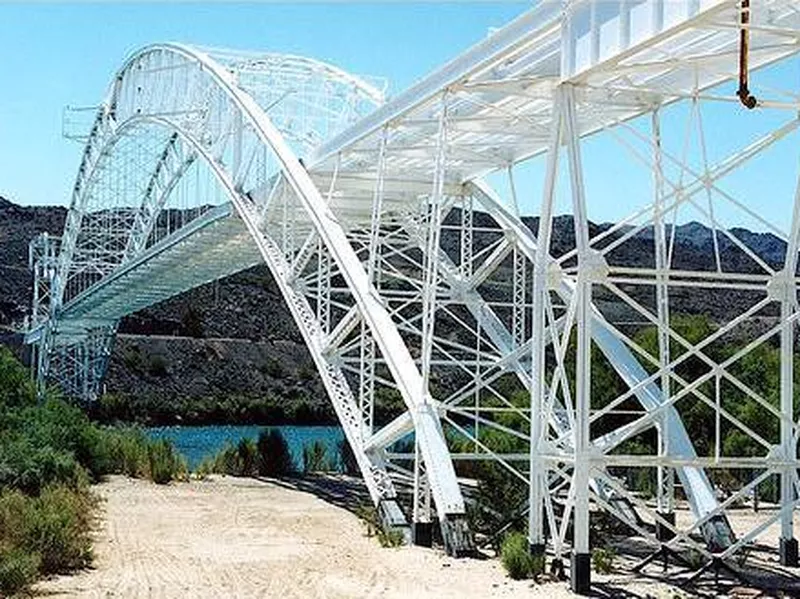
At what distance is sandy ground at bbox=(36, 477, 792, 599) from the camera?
17.0m

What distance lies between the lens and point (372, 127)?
25.7 meters

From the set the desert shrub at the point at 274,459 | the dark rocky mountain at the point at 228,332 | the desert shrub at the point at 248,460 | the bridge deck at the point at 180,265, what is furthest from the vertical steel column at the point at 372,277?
the dark rocky mountain at the point at 228,332

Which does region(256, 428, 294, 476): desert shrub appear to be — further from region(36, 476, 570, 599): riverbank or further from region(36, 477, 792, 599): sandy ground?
region(36, 477, 792, 599): sandy ground

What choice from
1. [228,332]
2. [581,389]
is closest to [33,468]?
[581,389]

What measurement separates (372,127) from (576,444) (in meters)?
10.5

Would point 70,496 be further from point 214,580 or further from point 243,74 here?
point 243,74

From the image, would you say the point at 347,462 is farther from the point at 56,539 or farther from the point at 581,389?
the point at 581,389

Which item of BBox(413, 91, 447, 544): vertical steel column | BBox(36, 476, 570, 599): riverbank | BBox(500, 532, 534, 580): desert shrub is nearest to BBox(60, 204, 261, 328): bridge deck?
BBox(36, 476, 570, 599): riverbank

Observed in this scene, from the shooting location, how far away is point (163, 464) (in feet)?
118

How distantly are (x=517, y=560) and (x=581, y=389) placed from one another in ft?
9.20

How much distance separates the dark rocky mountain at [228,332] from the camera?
9525 cm

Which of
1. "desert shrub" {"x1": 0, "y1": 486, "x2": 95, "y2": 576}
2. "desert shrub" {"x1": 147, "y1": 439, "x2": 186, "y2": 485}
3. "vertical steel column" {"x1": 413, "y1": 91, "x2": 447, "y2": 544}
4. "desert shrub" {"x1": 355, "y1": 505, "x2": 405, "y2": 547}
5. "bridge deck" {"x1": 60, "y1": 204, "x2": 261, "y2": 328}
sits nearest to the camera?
"desert shrub" {"x1": 0, "y1": 486, "x2": 95, "y2": 576}

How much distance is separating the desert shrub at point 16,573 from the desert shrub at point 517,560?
6.29 metres

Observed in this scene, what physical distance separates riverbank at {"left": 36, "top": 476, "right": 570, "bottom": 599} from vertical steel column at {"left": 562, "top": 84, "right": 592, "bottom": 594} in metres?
0.48
